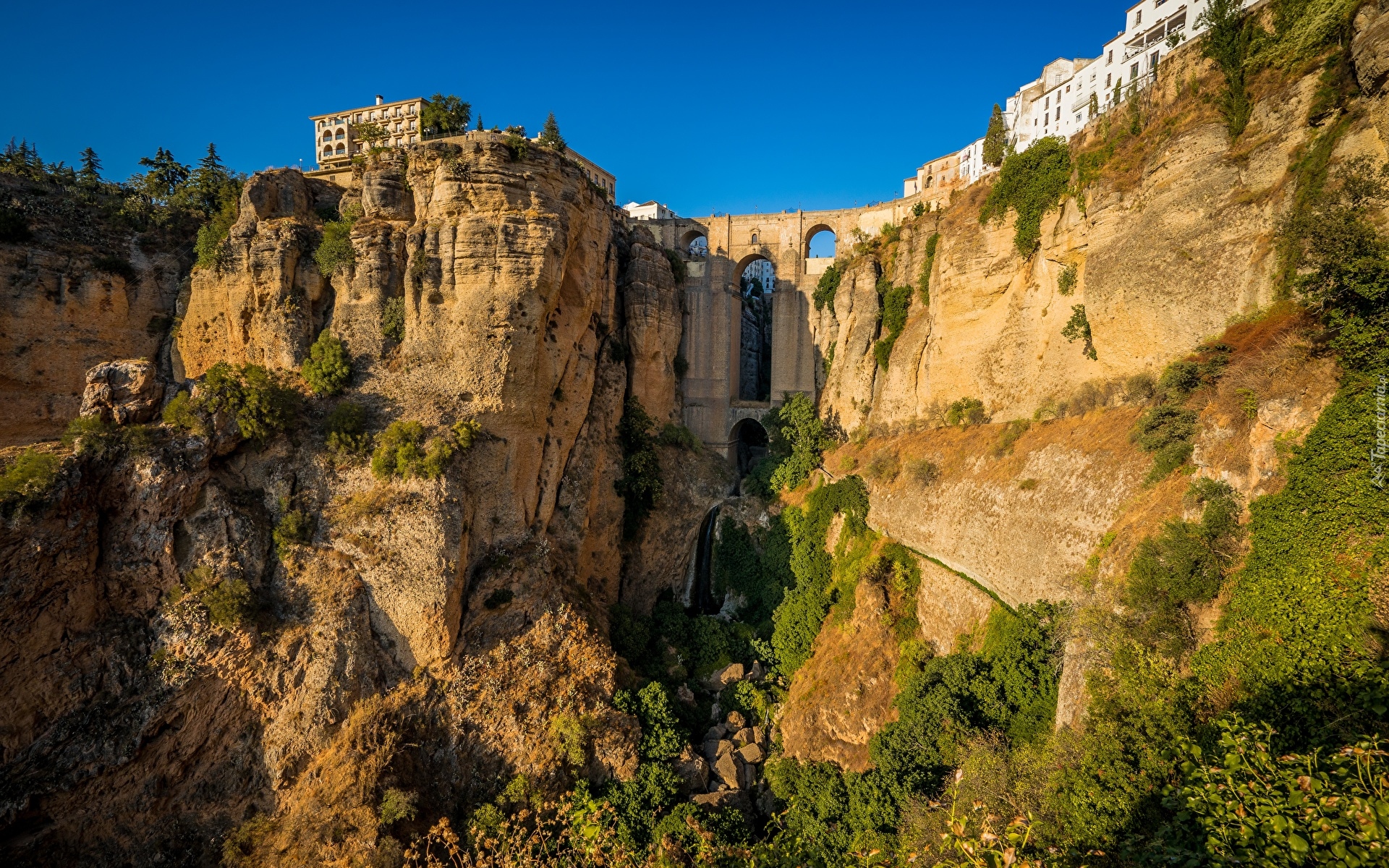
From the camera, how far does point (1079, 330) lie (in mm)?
20188

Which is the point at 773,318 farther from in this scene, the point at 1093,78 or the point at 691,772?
the point at 691,772

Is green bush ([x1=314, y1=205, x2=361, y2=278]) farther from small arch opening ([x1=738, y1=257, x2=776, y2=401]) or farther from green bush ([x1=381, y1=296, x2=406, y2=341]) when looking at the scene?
small arch opening ([x1=738, y1=257, x2=776, y2=401])

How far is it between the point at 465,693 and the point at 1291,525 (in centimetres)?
1959

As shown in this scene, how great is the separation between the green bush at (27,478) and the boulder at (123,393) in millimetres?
1842

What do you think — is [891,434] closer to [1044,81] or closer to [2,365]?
[1044,81]

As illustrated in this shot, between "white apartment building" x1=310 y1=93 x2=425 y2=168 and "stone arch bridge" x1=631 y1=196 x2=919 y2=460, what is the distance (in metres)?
20.6

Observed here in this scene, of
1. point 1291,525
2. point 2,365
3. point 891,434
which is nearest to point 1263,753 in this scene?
point 1291,525

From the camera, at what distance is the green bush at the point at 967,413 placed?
23656mm

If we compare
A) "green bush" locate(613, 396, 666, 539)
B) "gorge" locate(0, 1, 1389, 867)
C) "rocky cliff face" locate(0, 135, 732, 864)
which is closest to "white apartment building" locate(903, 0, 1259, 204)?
"gorge" locate(0, 1, 1389, 867)

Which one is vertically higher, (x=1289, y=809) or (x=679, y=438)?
(x=679, y=438)

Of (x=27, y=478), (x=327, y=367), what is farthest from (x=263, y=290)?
(x=27, y=478)

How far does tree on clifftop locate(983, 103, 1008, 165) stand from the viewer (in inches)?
1056

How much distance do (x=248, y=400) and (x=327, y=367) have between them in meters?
2.54

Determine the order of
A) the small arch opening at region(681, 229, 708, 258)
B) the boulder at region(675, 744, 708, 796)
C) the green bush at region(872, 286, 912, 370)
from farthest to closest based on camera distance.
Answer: the small arch opening at region(681, 229, 708, 258), the green bush at region(872, 286, 912, 370), the boulder at region(675, 744, 708, 796)
